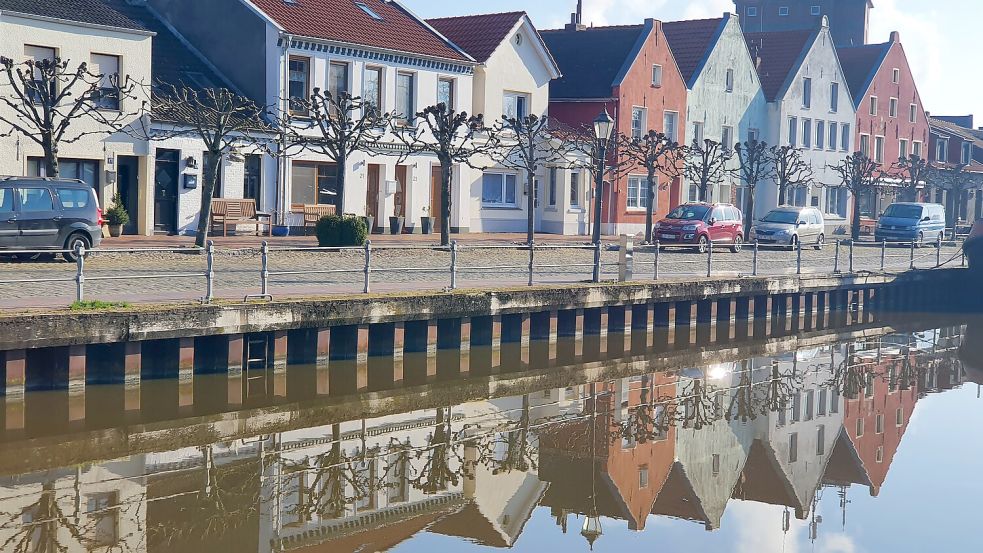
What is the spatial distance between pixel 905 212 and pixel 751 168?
725 centimetres

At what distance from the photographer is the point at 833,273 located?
3603 centimetres

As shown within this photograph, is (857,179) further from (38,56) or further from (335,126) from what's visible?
(38,56)

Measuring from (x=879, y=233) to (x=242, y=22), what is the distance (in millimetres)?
29775

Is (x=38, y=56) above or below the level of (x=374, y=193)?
above

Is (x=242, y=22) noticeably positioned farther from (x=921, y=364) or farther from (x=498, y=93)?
(x=921, y=364)

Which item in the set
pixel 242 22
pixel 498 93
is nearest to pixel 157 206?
pixel 242 22

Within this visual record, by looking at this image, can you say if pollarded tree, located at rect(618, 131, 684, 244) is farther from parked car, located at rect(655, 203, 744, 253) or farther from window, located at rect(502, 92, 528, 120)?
window, located at rect(502, 92, 528, 120)

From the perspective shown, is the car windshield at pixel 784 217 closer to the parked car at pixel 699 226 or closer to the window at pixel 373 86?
the parked car at pixel 699 226

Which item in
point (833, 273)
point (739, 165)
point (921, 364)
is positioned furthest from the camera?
point (739, 165)

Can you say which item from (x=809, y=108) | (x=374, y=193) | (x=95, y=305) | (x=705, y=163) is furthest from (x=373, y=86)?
(x=809, y=108)

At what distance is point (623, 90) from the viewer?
174 ft

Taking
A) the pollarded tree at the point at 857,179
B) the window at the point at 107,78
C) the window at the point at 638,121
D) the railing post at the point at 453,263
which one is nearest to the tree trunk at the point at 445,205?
the window at the point at 107,78

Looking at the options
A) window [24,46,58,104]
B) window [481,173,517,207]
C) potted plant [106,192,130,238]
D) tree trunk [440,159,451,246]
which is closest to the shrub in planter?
tree trunk [440,159,451,246]

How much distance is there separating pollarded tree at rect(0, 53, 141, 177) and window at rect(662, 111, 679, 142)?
2658 centimetres
